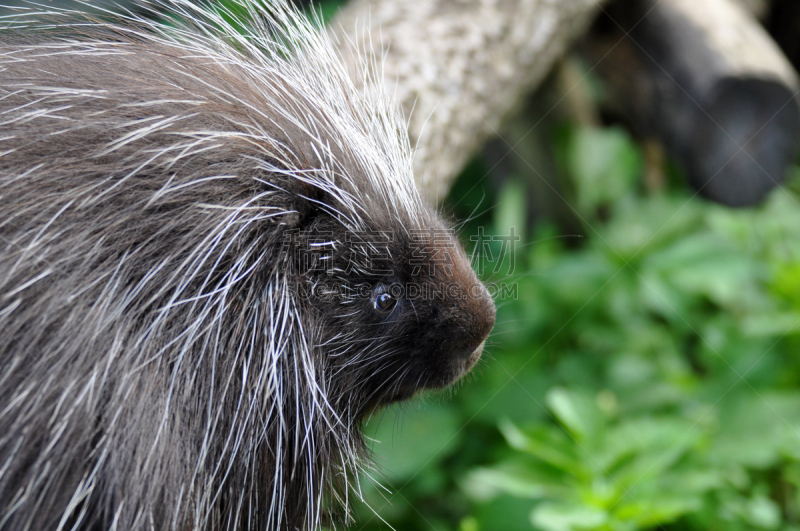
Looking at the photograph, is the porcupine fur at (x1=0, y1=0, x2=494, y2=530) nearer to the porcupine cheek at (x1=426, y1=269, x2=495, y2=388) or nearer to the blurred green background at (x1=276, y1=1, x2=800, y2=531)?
the porcupine cheek at (x1=426, y1=269, x2=495, y2=388)

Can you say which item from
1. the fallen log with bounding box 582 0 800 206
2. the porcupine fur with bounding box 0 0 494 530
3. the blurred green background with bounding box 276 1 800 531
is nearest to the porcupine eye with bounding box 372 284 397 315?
the porcupine fur with bounding box 0 0 494 530

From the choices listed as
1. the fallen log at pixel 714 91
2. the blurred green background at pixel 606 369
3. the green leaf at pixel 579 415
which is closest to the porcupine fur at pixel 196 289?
the blurred green background at pixel 606 369

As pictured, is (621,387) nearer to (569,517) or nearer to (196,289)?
(569,517)

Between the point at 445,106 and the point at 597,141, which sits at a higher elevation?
the point at 445,106

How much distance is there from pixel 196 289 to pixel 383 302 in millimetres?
408

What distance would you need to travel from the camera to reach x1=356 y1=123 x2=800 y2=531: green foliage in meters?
2.13

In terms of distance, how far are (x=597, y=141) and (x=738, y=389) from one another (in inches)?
57.4

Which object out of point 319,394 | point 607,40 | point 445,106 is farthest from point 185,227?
point 607,40

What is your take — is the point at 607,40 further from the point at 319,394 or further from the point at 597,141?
the point at 319,394

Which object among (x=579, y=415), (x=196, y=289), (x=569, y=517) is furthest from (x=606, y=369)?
(x=196, y=289)

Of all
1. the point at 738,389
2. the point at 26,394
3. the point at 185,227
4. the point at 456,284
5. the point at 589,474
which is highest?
the point at 185,227

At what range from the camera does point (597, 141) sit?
11.0ft

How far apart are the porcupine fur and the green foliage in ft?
1.55

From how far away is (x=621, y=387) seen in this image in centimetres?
272
